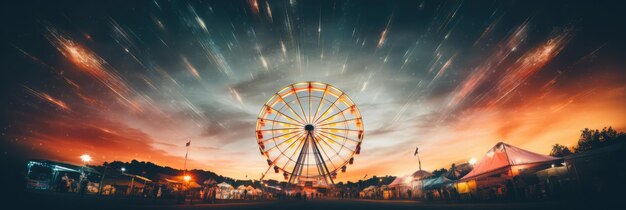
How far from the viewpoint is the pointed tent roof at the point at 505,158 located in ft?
50.7

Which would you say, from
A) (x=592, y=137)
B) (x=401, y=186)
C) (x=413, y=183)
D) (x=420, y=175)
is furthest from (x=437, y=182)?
A: (x=592, y=137)

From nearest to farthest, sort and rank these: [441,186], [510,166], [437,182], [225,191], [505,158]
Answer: [510,166] → [505,158] → [441,186] → [437,182] → [225,191]

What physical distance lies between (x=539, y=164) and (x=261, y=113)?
2652cm

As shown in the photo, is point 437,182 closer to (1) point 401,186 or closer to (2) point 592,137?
(1) point 401,186

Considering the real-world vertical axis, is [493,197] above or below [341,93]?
below

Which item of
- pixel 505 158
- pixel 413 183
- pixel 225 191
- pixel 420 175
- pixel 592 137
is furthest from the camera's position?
pixel 592 137

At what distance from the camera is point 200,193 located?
40531mm

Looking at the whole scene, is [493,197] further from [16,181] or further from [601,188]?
[16,181]

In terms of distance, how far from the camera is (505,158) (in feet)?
52.9

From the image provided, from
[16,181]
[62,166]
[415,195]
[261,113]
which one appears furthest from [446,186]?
[62,166]

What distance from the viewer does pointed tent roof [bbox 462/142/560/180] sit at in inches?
609

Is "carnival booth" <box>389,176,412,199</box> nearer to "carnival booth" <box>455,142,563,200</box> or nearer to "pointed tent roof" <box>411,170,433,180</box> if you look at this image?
"pointed tent roof" <box>411,170,433,180</box>

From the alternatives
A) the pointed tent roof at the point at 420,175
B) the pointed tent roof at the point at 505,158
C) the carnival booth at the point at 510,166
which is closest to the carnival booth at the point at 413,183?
the pointed tent roof at the point at 420,175

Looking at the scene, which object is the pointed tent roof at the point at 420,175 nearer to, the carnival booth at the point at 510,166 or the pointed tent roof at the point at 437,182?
the pointed tent roof at the point at 437,182
